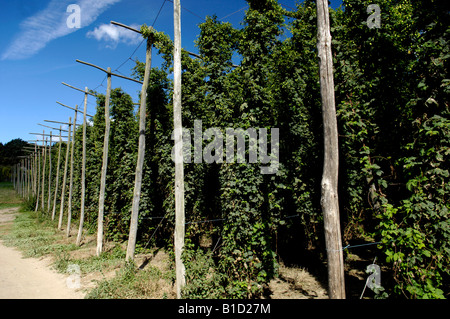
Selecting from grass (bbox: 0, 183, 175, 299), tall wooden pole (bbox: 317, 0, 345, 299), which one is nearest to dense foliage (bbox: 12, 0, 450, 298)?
tall wooden pole (bbox: 317, 0, 345, 299)

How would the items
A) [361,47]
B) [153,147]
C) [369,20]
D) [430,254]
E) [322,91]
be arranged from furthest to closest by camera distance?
1. [153,147]
2. [361,47]
3. [369,20]
4. [322,91]
5. [430,254]

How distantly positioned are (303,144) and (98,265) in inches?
370

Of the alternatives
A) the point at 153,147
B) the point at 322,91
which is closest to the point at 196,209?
the point at 153,147

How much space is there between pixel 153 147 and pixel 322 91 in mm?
9443

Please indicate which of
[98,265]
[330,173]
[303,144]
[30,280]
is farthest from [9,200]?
[330,173]

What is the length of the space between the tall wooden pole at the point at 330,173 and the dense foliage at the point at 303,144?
1.00 metres

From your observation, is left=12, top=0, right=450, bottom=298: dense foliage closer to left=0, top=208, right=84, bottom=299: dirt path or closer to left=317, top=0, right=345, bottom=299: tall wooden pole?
left=317, top=0, right=345, bottom=299: tall wooden pole

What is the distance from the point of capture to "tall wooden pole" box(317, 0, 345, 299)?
346cm

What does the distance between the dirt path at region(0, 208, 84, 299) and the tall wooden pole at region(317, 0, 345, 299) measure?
7.39 m

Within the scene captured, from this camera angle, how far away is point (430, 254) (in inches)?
140

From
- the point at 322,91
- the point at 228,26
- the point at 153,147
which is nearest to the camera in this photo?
the point at 322,91

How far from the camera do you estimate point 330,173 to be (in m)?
3.61

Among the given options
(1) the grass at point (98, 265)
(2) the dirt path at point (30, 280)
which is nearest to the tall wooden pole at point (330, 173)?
(1) the grass at point (98, 265)

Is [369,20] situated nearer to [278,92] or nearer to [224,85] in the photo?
[278,92]
